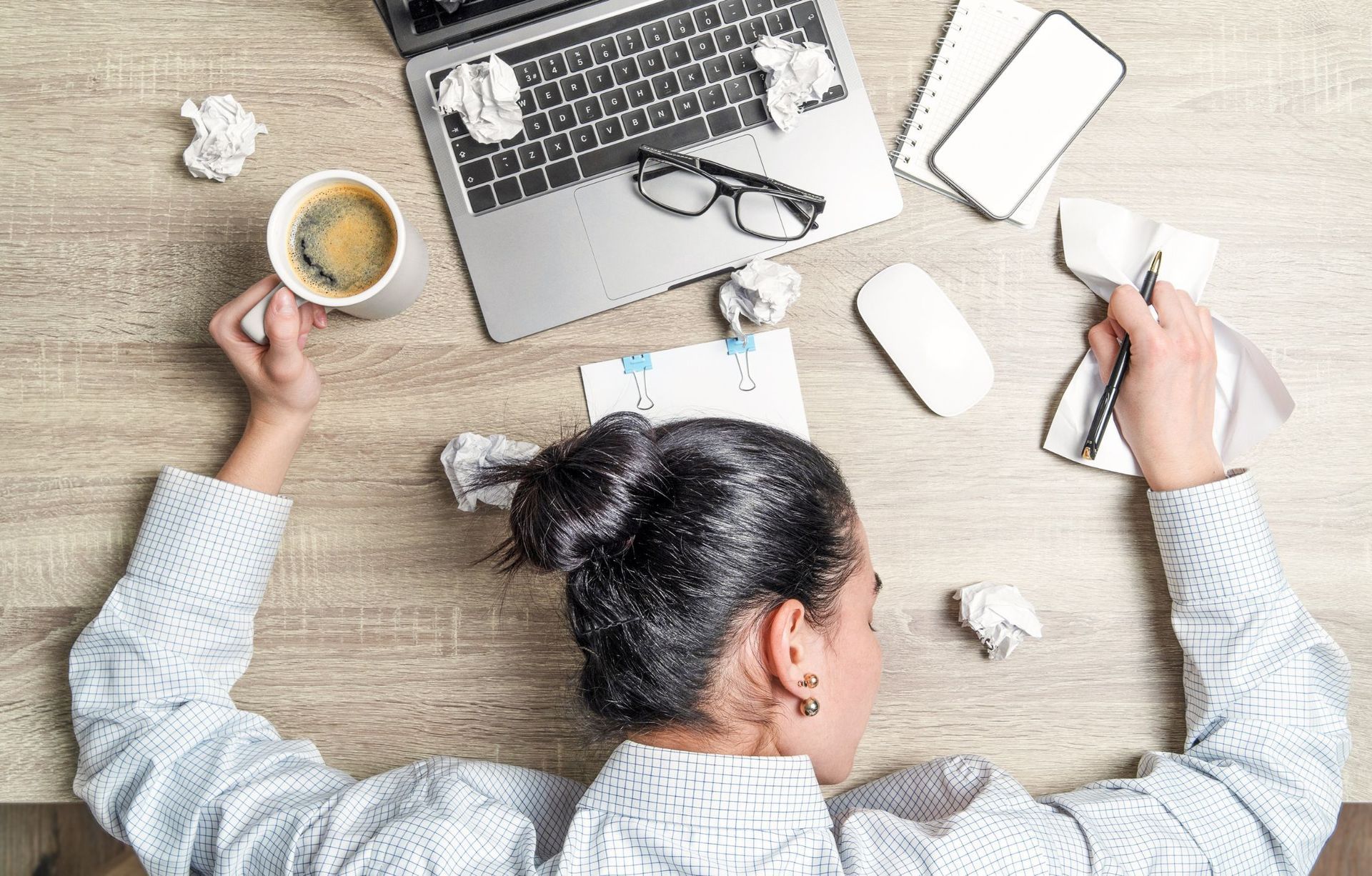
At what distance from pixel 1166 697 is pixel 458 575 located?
0.68 meters

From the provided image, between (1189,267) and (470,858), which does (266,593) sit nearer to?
(470,858)

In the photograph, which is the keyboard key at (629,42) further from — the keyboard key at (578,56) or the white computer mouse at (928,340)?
the white computer mouse at (928,340)

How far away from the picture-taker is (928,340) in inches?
32.4

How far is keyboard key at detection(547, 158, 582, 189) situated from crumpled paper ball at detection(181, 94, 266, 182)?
29 centimetres

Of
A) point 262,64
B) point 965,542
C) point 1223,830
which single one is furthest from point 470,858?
point 262,64

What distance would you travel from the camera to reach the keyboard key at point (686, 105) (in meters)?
0.82

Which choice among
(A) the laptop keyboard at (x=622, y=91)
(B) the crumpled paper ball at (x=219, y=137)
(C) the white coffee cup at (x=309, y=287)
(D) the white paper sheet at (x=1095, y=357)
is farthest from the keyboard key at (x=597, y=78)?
(D) the white paper sheet at (x=1095, y=357)

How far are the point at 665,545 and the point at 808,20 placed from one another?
21.4 inches

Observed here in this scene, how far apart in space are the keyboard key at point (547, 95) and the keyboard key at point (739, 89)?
6.3 inches

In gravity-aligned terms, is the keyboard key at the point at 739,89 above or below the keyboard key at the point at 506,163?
below

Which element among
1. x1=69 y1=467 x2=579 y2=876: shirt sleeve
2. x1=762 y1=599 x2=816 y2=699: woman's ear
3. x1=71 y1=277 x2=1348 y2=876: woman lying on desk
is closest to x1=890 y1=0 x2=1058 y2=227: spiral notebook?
x1=71 y1=277 x2=1348 y2=876: woman lying on desk

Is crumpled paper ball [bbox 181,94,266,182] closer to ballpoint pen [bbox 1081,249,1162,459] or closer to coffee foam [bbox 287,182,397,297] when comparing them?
coffee foam [bbox 287,182,397,297]

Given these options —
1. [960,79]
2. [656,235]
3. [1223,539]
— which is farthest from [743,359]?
[1223,539]

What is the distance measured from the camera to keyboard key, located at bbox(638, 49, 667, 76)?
32.4 inches
